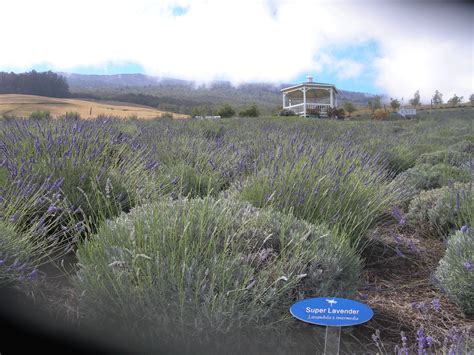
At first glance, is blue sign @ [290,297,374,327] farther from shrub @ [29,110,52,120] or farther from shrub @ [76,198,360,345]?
shrub @ [29,110,52,120]

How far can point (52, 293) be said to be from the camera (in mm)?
2449

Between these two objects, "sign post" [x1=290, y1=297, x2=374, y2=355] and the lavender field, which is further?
the lavender field

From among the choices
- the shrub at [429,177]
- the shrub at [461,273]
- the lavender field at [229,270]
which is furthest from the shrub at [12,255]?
the shrub at [429,177]

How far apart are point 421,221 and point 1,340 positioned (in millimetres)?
3249

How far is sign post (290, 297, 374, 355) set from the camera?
5.49 feet

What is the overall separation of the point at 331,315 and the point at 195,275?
0.59m

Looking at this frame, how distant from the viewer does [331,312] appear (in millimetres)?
1723

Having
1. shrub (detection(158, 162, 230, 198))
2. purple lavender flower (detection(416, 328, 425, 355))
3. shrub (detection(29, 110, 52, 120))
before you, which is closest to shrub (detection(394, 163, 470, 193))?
shrub (detection(158, 162, 230, 198))

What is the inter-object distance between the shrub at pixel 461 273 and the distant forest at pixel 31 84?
48106mm

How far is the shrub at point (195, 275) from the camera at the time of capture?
1900 mm

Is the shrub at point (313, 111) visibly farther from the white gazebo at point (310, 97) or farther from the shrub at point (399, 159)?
the shrub at point (399, 159)

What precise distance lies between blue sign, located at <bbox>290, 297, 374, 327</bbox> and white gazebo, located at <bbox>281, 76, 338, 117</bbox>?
3116 centimetres

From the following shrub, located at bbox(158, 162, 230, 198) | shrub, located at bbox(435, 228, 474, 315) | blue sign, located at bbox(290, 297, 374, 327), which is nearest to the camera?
blue sign, located at bbox(290, 297, 374, 327)

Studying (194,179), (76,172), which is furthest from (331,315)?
(194,179)
